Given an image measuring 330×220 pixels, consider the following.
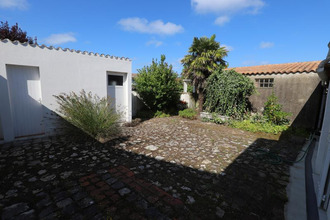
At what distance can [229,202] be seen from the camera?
237 centimetres

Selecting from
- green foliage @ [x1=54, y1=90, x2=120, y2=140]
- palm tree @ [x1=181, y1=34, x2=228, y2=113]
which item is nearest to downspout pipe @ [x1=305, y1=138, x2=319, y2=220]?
green foliage @ [x1=54, y1=90, x2=120, y2=140]

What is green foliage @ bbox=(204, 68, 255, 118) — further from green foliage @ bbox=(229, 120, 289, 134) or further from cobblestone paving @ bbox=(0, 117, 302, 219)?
cobblestone paving @ bbox=(0, 117, 302, 219)

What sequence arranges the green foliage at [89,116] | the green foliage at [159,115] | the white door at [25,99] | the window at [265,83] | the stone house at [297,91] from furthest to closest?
the green foliage at [159,115] < the window at [265,83] < the stone house at [297,91] < the green foliage at [89,116] < the white door at [25,99]

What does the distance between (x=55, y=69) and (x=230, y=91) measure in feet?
26.0

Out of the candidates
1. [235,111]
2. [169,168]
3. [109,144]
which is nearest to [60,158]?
[109,144]

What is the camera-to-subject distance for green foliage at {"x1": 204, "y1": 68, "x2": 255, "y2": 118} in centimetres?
794

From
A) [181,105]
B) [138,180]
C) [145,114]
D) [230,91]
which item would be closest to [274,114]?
[230,91]

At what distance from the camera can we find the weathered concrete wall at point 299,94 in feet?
23.1

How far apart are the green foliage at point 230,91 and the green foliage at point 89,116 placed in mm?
5807

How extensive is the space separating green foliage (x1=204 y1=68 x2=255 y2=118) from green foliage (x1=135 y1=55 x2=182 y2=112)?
2.39m

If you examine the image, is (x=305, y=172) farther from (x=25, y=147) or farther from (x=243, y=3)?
(x=243, y=3)

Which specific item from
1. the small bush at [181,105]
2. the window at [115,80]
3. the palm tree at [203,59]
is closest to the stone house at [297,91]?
the palm tree at [203,59]

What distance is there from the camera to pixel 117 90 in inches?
285

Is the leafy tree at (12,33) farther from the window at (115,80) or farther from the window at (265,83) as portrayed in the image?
the window at (265,83)
